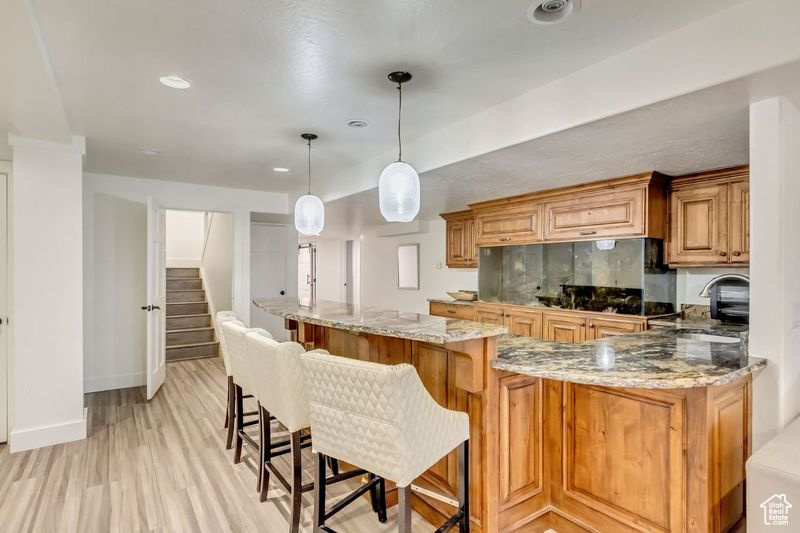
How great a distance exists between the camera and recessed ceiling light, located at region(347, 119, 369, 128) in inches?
115

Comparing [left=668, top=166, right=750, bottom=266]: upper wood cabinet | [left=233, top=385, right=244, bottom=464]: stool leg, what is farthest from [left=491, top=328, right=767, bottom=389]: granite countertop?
[left=233, top=385, right=244, bottom=464]: stool leg

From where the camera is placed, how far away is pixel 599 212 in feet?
11.7

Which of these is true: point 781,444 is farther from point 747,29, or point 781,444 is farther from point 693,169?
point 693,169

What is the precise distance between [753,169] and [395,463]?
7.16 ft

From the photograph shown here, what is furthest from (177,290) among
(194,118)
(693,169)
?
(693,169)

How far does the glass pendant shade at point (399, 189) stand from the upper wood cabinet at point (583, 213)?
6.62ft

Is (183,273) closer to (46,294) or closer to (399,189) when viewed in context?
(46,294)

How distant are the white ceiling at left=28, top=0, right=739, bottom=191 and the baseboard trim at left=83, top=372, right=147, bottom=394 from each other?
2789mm

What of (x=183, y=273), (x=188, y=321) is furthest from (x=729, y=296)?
(x=183, y=273)

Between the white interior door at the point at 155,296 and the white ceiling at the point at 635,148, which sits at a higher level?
the white ceiling at the point at 635,148

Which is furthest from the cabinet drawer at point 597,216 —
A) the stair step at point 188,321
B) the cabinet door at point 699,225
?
the stair step at point 188,321

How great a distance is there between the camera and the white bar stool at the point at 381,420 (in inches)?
57.1

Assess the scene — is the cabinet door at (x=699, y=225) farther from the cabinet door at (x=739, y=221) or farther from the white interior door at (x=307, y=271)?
the white interior door at (x=307, y=271)

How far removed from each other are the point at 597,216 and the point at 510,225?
0.98 meters
